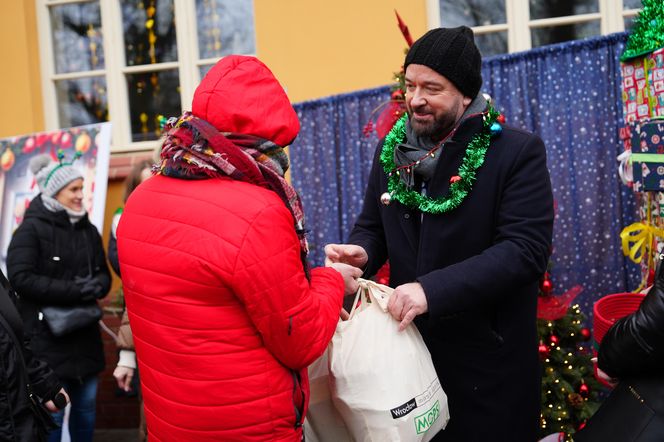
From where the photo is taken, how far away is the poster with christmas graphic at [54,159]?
4.85 m

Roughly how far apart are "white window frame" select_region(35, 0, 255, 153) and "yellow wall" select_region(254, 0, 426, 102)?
2.62 ft

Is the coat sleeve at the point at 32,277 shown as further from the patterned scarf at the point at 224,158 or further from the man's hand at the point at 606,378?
the man's hand at the point at 606,378

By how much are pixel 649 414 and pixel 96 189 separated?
4054 mm

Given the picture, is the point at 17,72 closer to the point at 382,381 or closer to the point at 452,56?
the point at 452,56

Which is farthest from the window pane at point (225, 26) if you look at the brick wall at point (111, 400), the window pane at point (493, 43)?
the brick wall at point (111, 400)

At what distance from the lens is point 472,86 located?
7.27 feet

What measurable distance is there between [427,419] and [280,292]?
634mm

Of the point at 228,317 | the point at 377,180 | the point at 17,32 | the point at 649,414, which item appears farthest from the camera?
the point at 17,32

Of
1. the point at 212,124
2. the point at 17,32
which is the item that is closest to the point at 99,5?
the point at 17,32

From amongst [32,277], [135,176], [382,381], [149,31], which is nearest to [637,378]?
[382,381]

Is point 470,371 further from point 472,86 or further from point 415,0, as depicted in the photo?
point 415,0

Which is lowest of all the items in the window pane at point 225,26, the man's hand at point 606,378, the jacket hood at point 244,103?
the man's hand at point 606,378

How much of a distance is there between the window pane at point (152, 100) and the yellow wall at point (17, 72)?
840 mm

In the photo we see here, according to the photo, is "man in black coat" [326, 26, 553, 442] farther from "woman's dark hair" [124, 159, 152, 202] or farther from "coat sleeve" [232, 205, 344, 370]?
"woman's dark hair" [124, 159, 152, 202]
